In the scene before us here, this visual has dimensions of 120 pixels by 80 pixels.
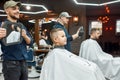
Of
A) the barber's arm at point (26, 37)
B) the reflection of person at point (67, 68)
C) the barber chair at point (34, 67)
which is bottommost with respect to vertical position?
the barber chair at point (34, 67)

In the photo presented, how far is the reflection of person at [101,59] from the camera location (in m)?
5.29

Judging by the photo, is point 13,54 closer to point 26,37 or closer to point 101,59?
point 26,37

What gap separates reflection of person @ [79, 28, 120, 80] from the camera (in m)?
5.29

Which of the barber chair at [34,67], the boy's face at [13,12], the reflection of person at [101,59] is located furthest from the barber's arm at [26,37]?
the barber chair at [34,67]

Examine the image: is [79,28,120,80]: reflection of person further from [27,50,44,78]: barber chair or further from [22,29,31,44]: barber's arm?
[22,29,31,44]: barber's arm

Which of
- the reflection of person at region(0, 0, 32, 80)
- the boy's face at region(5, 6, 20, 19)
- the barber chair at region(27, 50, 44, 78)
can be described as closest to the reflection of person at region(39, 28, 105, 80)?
the reflection of person at region(0, 0, 32, 80)

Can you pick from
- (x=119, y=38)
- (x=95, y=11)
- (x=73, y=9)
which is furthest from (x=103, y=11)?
(x=73, y=9)

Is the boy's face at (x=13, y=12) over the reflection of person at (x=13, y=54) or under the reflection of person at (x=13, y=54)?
A: over

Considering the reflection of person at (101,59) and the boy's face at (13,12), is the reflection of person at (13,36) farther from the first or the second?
the reflection of person at (101,59)

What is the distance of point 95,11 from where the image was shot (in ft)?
46.7

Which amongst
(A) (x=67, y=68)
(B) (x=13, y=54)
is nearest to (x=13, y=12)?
(B) (x=13, y=54)

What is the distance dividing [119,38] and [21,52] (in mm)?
12028

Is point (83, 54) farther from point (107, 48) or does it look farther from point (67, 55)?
point (107, 48)

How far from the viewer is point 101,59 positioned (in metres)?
5.42
